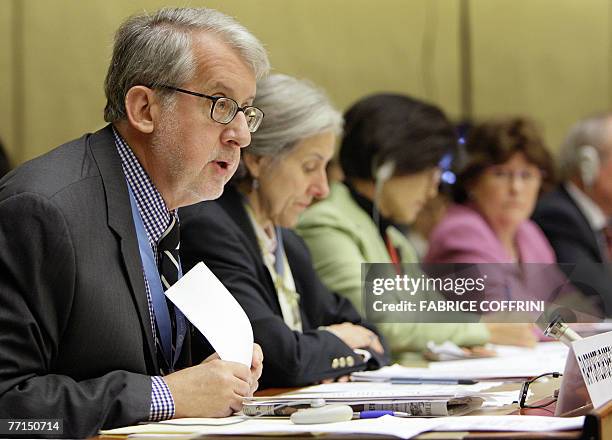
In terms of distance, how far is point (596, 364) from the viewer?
1995 mm

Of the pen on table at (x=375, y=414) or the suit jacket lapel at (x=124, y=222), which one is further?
the suit jacket lapel at (x=124, y=222)

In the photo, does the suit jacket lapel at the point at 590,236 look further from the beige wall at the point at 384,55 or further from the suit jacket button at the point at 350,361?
the suit jacket button at the point at 350,361

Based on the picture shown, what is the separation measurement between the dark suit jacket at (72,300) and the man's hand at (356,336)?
3.22 feet

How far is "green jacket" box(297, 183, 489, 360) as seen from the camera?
348 cm

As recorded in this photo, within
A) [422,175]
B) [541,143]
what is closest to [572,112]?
[541,143]

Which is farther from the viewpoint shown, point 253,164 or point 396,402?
point 253,164

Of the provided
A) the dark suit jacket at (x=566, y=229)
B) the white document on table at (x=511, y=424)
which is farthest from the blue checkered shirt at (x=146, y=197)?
the dark suit jacket at (x=566, y=229)

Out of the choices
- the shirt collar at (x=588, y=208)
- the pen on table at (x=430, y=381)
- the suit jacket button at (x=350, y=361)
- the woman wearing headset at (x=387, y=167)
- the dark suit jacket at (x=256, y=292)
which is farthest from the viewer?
the shirt collar at (x=588, y=208)

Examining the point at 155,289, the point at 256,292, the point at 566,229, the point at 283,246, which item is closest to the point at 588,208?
the point at 566,229

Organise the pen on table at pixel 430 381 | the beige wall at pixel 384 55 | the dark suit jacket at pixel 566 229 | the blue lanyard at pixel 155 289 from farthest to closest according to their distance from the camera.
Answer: the dark suit jacket at pixel 566 229, the beige wall at pixel 384 55, the pen on table at pixel 430 381, the blue lanyard at pixel 155 289

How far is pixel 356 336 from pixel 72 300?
4.06 feet

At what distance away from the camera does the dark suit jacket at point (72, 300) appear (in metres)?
1.90

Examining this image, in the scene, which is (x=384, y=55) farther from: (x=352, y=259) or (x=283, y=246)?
(x=283, y=246)

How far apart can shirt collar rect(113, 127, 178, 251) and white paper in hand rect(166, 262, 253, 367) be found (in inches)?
4.7
